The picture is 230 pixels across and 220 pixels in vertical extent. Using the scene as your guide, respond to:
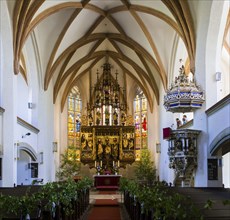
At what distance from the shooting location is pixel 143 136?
106 feet

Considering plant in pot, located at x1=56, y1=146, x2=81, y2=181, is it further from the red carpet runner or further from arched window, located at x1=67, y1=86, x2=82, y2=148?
the red carpet runner

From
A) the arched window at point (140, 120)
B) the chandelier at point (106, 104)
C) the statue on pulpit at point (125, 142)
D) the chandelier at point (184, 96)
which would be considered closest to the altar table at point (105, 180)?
the statue on pulpit at point (125, 142)

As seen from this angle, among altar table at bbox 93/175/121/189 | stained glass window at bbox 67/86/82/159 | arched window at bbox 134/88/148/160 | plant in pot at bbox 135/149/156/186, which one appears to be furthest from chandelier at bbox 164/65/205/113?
stained glass window at bbox 67/86/82/159

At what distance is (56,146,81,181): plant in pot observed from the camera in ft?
96.1

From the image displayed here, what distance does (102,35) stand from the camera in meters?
27.0

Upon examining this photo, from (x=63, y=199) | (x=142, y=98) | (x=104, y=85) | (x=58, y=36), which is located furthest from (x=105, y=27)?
(x=63, y=199)

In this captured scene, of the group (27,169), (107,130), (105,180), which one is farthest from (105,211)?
(107,130)

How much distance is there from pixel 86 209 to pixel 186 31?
7950 mm

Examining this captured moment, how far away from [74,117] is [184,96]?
17.9 m

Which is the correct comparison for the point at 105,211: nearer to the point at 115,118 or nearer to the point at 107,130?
the point at 107,130

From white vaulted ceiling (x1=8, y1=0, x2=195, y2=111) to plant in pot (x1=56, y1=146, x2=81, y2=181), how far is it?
3.98 meters

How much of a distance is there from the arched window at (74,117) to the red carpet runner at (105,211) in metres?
13.4

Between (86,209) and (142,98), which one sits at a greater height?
(142,98)

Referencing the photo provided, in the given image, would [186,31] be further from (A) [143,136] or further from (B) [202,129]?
(A) [143,136]
